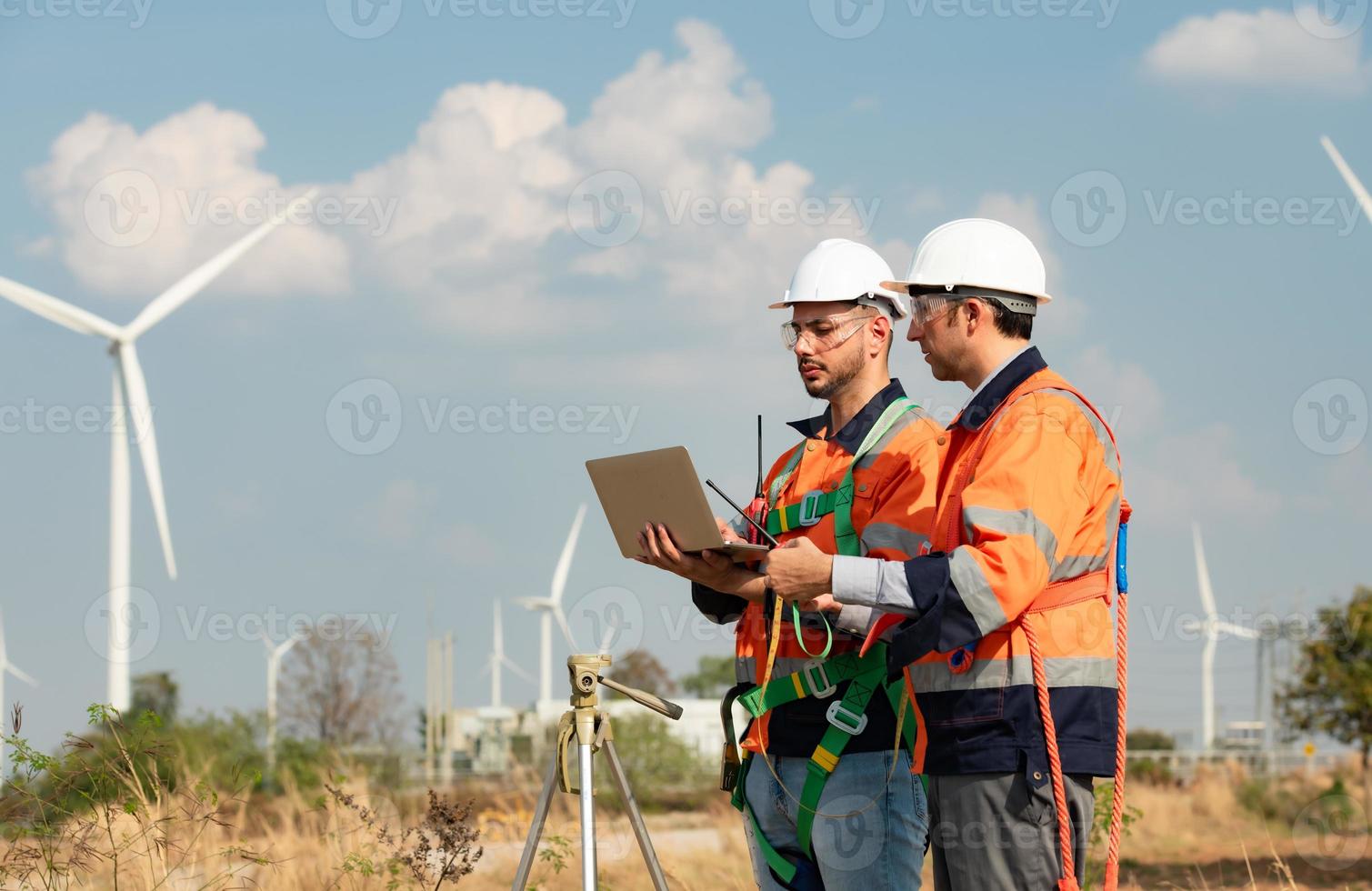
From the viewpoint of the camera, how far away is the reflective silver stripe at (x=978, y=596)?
3.50 metres

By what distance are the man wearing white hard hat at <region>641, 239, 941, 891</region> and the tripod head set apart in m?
0.24

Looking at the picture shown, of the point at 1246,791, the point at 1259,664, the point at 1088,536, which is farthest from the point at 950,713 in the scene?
the point at 1259,664

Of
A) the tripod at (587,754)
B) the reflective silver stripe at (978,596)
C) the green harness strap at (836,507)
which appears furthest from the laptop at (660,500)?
the reflective silver stripe at (978,596)

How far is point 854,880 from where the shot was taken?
437 centimetres

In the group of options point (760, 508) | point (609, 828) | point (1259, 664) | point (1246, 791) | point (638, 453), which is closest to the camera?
point (638, 453)

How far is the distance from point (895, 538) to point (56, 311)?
62.1 feet

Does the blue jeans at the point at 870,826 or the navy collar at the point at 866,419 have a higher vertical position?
the navy collar at the point at 866,419

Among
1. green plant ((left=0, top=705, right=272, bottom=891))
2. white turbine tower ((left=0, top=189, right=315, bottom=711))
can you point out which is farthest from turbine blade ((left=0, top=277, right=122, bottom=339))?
green plant ((left=0, top=705, right=272, bottom=891))

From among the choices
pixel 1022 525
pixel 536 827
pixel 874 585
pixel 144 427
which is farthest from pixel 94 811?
pixel 144 427

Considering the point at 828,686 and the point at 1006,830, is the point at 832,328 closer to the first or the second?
the point at 828,686

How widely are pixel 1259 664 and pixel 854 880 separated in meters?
32.3

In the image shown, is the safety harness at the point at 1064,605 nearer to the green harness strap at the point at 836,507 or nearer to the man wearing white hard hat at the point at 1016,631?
the man wearing white hard hat at the point at 1016,631

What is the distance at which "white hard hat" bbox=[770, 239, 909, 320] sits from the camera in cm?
488

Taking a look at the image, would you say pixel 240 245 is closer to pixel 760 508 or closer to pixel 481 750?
pixel 760 508
